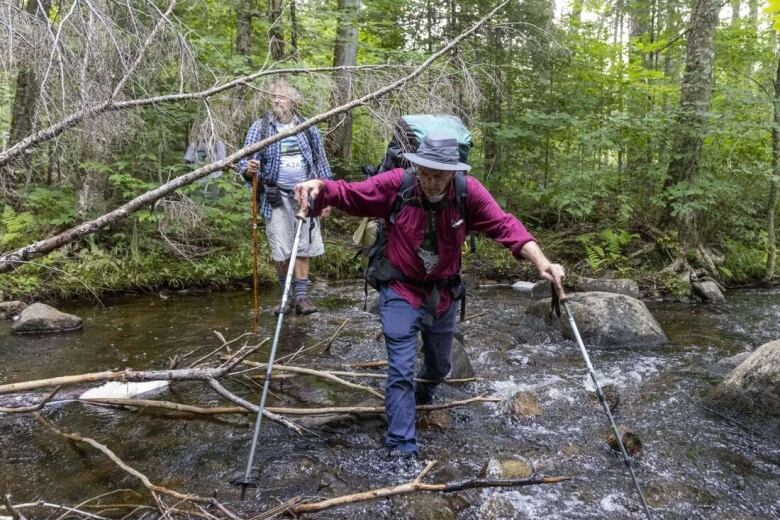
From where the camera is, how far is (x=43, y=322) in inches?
291

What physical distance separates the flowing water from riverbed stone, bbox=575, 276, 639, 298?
3.46 m

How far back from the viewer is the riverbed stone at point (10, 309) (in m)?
8.16

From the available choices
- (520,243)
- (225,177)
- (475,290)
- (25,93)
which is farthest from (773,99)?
(25,93)

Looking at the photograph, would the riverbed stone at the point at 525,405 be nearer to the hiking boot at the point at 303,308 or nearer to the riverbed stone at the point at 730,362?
the riverbed stone at the point at 730,362

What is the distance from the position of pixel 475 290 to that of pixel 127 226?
23.4 feet

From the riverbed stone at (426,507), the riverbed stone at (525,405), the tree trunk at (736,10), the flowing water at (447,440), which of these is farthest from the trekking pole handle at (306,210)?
the tree trunk at (736,10)

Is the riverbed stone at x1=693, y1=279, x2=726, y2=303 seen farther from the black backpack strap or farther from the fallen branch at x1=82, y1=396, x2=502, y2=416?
the black backpack strap

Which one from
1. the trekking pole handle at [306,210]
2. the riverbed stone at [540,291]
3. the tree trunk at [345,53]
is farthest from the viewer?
the tree trunk at [345,53]

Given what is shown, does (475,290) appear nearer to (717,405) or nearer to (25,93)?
(717,405)

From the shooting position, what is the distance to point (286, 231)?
7.71 metres

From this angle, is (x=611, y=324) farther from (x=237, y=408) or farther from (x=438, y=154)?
(x=237, y=408)

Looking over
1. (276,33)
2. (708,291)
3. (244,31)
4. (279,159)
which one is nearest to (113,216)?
(279,159)

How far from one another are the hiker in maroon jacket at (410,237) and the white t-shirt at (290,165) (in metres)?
3.61

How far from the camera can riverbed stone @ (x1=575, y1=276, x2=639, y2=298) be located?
423 inches
